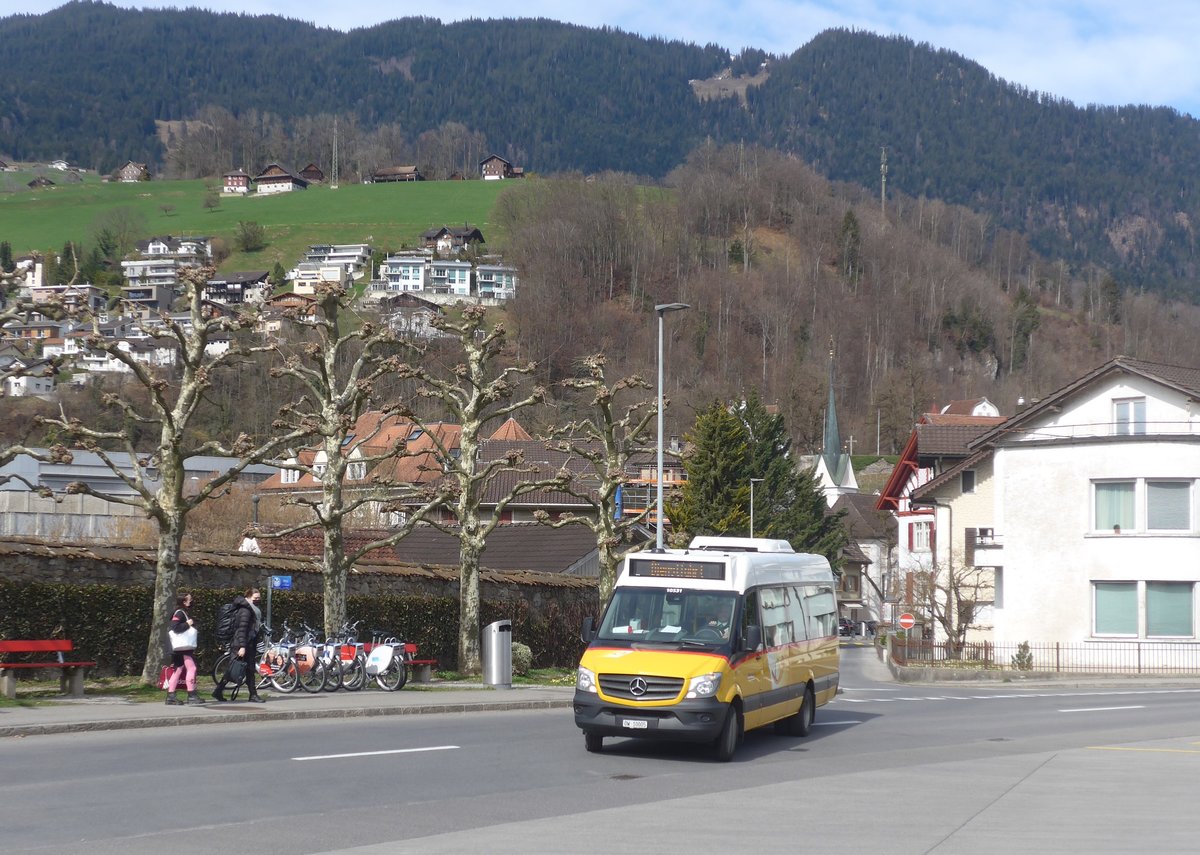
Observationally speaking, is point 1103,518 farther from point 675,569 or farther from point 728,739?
point 728,739

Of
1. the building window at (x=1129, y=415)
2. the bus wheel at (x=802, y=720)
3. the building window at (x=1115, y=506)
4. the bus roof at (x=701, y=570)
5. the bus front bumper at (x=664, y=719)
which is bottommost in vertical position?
the bus wheel at (x=802, y=720)

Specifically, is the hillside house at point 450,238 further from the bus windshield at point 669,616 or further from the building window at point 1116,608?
the bus windshield at point 669,616

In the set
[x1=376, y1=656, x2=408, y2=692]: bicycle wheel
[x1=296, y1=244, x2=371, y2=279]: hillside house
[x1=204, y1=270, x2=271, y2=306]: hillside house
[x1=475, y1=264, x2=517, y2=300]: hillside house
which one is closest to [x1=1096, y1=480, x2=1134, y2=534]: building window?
[x1=376, y1=656, x2=408, y2=692]: bicycle wheel

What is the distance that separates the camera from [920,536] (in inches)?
2618

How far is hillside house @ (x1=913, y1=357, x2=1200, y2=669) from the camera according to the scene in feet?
143

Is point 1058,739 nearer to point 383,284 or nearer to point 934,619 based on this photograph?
point 934,619

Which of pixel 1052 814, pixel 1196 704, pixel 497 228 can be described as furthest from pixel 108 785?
pixel 497 228

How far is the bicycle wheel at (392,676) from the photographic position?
26.2 meters

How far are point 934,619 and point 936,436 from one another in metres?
8.61

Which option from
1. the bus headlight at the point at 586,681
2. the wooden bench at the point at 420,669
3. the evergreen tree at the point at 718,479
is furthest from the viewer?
the evergreen tree at the point at 718,479

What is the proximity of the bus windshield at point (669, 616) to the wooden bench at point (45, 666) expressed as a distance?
28.2 ft

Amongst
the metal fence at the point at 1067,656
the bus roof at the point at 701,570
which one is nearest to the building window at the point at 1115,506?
the metal fence at the point at 1067,656

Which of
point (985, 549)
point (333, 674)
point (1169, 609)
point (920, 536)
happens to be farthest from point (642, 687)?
point (920, 536)

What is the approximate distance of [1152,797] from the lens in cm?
1398
